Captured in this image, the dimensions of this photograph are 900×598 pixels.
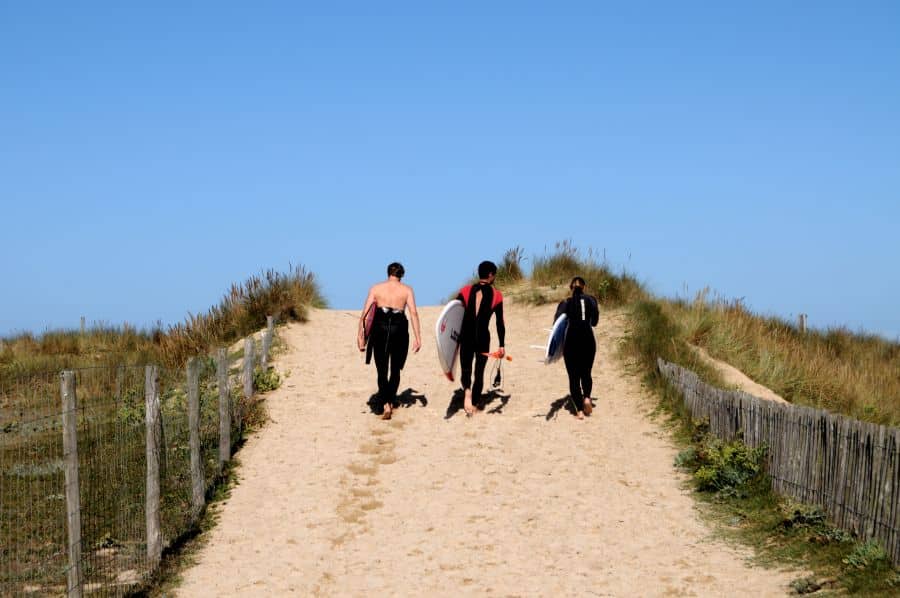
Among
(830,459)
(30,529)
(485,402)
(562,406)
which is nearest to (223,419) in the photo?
(30,529)

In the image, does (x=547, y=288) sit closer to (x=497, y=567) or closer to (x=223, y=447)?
(x=223, y=447)

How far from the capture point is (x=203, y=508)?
11867 millimetres

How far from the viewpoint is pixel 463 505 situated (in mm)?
11789

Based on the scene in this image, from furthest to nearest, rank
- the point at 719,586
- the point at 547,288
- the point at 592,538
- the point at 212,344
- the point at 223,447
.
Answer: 1. the point at 547,288
2. the point at 212,344
3. the point at 223,447
4. the point at 592,538
5. the point at 719,586

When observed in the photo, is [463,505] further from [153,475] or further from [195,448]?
[153,475]

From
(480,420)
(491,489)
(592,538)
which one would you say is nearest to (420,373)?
(480,420)

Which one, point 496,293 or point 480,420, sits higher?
point 496,293

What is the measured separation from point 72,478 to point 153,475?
2081 mm

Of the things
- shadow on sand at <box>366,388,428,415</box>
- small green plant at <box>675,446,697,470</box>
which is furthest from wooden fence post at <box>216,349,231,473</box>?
small green plant at <box>675,446,697,470</box>

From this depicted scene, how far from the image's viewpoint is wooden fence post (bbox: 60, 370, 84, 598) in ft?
25.9

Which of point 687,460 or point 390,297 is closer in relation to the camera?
point 687,460

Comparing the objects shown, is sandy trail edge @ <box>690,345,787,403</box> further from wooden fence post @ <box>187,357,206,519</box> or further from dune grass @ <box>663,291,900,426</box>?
wooden fence post @ <box>187,357,206,519</box>

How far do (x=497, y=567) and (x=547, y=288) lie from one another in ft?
50.0

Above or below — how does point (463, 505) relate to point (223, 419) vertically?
below
